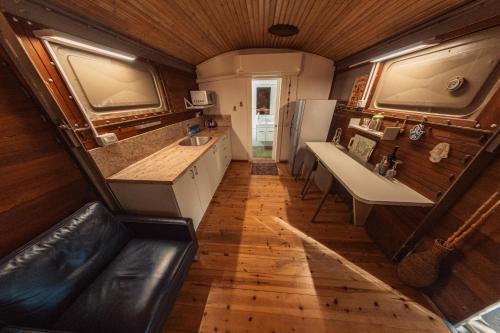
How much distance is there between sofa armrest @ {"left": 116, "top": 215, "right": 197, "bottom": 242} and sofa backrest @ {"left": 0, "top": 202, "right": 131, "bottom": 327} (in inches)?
4.6

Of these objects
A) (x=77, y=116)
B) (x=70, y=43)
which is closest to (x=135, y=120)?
(x=77, y=116)

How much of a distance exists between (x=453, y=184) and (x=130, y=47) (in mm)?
3296

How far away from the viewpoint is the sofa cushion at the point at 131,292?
2.90 ft

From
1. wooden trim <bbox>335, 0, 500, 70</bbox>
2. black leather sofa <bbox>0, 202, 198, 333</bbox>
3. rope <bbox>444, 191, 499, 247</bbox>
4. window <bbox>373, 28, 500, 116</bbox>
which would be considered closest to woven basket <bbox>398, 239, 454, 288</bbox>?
rope <bbox>444, 191, 499, 247</bbox>

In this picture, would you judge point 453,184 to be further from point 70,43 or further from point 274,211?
point 70,43

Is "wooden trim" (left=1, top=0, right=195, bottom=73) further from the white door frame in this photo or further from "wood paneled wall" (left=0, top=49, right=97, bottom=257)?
the white door frame

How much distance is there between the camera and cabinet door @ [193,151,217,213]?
6.56ft

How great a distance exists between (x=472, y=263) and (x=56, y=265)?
111 inches

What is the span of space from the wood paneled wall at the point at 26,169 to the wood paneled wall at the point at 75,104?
142 millimetres

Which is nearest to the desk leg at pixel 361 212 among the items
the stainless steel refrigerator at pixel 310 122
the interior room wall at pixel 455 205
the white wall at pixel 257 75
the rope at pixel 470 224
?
the interior room wall at pixel 455 205

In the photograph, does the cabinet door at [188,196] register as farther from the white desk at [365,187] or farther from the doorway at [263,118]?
the doorway at [263,118]

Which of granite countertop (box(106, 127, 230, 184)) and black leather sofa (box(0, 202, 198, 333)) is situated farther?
granite countertop (box(106, 127, 230, 184))

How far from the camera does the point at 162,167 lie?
165 centimetres

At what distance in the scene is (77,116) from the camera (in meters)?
1.26
